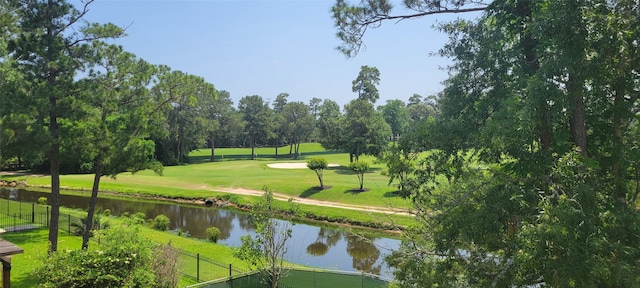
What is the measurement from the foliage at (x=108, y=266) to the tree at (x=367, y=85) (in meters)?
65.5

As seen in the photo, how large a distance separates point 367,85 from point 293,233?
51301 millimetres

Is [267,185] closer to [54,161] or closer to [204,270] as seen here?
[204,270]

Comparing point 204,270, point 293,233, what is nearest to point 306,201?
point 293,233

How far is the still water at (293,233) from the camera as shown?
20.5 metres

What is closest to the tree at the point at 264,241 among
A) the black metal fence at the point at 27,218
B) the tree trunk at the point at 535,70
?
the tree trunk at the point at 535,70

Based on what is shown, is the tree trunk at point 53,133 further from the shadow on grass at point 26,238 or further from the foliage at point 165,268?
the foliage at point 165,268

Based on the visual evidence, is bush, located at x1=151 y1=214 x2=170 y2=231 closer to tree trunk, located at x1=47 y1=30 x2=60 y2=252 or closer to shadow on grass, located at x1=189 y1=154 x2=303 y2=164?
tree trunk, located at x1=47 y1=30 x2=60 y2=252

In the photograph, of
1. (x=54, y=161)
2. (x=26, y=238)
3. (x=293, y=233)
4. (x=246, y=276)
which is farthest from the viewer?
(x=293, y=233)

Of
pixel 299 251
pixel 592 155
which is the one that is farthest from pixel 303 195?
pixel 592 155

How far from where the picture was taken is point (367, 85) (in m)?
74.0

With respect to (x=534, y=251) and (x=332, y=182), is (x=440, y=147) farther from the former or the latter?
(x=332, y=182)

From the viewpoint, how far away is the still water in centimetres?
2055

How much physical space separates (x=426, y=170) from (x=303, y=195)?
90.5 feet

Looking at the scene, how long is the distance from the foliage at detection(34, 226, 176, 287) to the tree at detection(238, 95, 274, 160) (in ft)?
245
